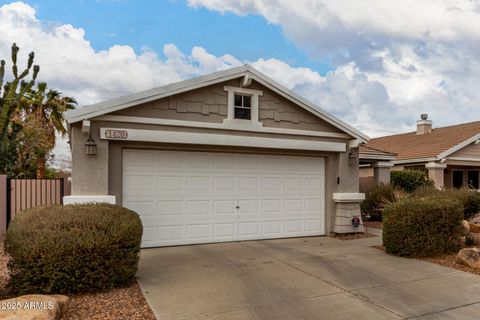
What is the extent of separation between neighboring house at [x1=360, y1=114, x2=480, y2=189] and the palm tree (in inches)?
678

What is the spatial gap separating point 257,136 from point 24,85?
534 centimetres

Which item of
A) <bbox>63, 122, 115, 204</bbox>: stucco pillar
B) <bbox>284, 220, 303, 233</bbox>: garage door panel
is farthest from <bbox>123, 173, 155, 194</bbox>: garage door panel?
<bbox>284, 220, 303, 233</bbox>: garage door panel

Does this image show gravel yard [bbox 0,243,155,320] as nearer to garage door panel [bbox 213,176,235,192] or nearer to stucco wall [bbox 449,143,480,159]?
garage door panel [bbox 213,176,235,192]

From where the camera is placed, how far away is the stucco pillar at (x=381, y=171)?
16.1m

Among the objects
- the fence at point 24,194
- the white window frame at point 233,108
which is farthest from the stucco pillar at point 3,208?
the white window frame at point 233,108

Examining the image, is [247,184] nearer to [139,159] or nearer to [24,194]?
[139,159]

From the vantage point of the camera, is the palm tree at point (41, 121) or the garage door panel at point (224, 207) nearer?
the garage door panel at point (224, 207)

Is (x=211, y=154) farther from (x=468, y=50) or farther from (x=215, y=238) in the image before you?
(x=468, y=50)

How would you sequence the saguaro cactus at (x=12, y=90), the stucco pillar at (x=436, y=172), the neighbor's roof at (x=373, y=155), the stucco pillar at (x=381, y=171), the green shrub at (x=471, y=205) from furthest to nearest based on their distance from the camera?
the stucco pillar at (x=436, y=172)
the stucco pillar at (x=381, y=171)
the neighbor's roof at (x=373, y=155)
the green shrub at (x=471, y=205)
the saguaro cactus at (x=12, y=90)

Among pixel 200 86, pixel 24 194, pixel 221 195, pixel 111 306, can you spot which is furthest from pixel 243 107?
pixel 24 194

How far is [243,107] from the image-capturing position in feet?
31.4

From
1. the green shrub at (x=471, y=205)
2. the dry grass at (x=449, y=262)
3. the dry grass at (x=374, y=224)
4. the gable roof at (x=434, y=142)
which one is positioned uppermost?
the gable roof at (x=434, y=142)

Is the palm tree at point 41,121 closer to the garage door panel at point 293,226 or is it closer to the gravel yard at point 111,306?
the garage door panel at point 293,226

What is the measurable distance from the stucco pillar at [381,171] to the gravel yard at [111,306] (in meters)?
13.1
